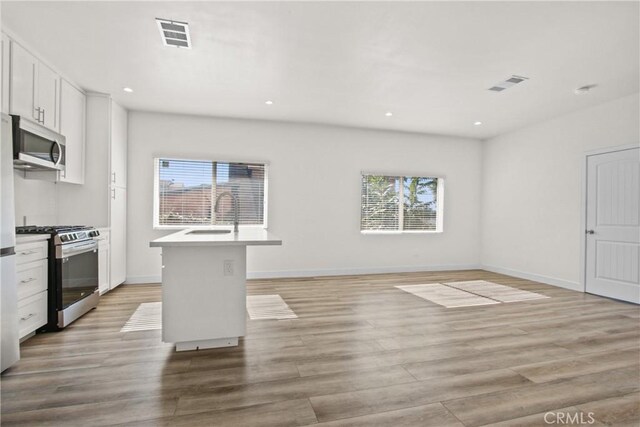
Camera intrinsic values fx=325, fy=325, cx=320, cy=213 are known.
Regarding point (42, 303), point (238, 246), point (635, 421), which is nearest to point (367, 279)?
point (238, 246)

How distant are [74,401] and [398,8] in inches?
137

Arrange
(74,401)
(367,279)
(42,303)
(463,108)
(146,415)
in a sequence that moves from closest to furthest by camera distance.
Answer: (146,415) < (74,401) < (42,303) < (463,108) < (367,279)

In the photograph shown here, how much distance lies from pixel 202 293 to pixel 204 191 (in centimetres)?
327

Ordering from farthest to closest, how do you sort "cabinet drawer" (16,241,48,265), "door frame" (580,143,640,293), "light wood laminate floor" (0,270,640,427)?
1. "door frame" (580,143,640,293)
2. "cabinet drawer" (16,241,48,265)
3. "light wood laminate floor" (0,270,640,427)

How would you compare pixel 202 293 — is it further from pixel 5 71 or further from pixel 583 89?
pixel 583 89

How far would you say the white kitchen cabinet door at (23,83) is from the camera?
2.97 m

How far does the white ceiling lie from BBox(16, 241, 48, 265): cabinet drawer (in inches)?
75.3

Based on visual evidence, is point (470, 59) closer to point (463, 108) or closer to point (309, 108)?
point (463, 108)

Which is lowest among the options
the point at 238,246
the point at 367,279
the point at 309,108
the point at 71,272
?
the point at 367,279

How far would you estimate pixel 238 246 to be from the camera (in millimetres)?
2650

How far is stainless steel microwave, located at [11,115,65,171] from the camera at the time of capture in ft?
9.29

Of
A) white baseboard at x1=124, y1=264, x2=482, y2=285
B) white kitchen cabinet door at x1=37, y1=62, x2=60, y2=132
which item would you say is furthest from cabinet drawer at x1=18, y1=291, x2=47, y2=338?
white baseboard at x1=124, y1=264, x2=482, y2=285

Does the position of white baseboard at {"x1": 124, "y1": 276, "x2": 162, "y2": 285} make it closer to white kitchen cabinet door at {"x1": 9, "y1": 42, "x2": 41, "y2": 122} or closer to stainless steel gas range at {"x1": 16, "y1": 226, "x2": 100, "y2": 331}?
stainless steel gas range at {"x1": 16, "y1": 226, "x2": 100, "y2": 331}

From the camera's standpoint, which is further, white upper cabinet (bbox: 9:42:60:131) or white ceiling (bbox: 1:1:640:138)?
white upper cabinet (bbox: 9:42:60:131)
